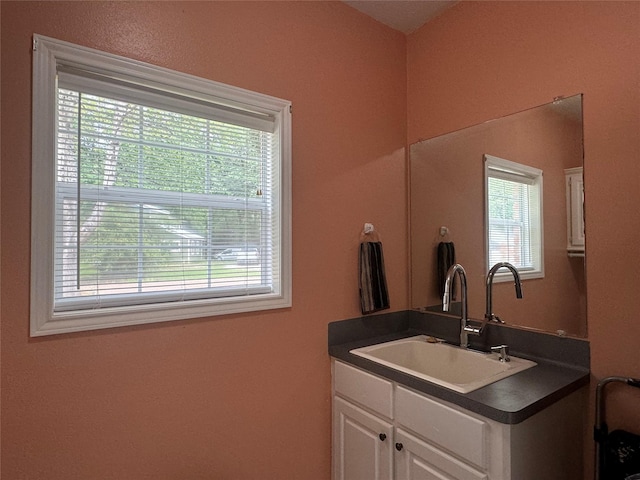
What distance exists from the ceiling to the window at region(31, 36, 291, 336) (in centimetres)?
80

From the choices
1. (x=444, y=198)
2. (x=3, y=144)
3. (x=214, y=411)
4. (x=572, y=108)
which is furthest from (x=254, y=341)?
(x=572, y=108)

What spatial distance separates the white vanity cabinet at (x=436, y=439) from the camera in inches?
45.0

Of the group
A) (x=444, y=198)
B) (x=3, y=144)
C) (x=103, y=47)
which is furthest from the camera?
(x=444, y=198)

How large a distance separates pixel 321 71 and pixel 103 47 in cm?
96

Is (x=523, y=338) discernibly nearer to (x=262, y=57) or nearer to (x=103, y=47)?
(x=262, y=57)

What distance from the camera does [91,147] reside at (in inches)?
50.9

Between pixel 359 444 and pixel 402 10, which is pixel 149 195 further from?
pixel 402 10

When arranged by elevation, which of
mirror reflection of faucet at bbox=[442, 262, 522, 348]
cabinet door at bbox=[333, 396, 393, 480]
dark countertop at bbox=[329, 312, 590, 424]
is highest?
mirror reflection of faucet at bbox=[442, 262, 522, 348]

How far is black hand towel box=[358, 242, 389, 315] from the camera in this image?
190 centimetres

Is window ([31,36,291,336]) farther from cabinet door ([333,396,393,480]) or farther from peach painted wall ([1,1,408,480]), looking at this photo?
cabinet door ([333,396,393,480])

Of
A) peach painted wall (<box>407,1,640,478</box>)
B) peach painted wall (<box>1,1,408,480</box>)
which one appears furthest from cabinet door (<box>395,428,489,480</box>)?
peach painted wall (<box>407,1,640,478</box>)

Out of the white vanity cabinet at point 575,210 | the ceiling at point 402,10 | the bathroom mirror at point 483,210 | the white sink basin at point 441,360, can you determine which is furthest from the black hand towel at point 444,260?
the ceiling at point 402,10

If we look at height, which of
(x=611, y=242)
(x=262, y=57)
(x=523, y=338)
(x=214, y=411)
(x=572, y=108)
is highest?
(x=262, y=57)

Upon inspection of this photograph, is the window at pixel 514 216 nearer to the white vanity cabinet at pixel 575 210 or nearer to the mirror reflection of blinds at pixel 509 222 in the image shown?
the mirror reflection of blinds at pixel 509 222
